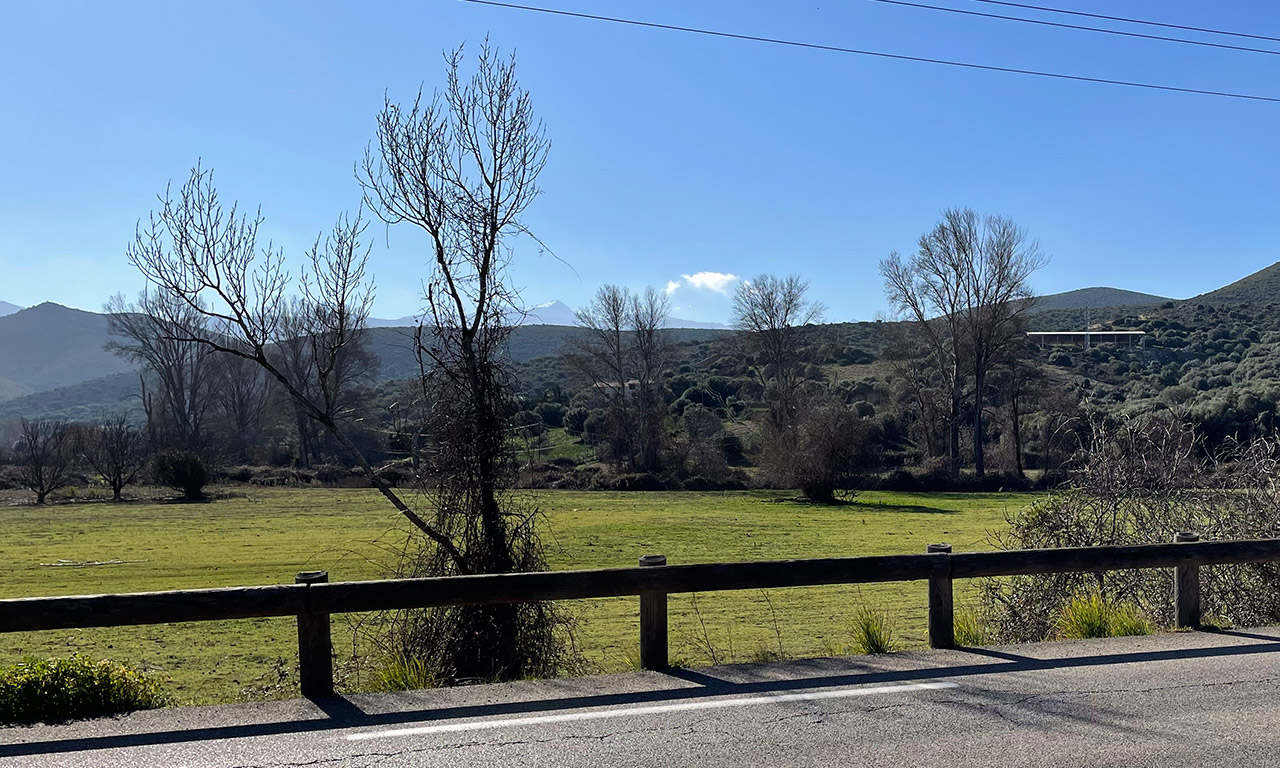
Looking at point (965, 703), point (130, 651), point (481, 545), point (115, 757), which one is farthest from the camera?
point (130, 651)

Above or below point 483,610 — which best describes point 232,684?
below

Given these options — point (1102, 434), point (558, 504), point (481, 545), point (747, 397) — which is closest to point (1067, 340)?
point (747, 397)

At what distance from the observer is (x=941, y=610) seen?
8062 millimetres

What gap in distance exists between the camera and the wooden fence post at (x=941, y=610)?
800cm

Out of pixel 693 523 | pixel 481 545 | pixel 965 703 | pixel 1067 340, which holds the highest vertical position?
pixel 1067 340

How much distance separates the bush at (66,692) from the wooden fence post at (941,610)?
582 centimetres

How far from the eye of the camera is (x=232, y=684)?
12.0 metres

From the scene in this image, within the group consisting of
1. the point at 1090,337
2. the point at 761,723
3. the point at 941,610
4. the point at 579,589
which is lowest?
the point at 761,723

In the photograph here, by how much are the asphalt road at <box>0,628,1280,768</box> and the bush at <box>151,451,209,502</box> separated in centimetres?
5464

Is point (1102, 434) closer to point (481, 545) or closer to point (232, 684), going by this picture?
point (481, 545)

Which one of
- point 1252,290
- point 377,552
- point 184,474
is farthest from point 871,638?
point 1252,290

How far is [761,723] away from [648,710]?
73 centimetres

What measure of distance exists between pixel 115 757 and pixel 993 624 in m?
10.1

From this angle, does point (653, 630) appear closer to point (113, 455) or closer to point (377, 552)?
point (377, 552)
